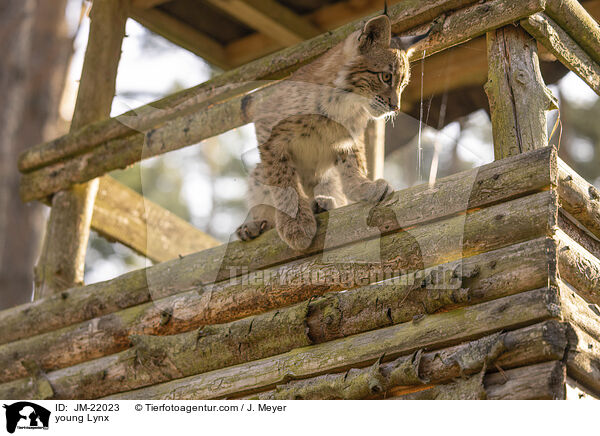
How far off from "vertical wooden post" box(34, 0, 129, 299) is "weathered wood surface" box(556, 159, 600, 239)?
13.0 ft

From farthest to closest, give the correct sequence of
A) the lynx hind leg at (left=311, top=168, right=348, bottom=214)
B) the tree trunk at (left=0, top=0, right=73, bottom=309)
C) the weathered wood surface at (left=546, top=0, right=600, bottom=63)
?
1. the tree trunk at (left=0, top=0, right=73, bottom=309)
2. the lynx hind leg at (left=311, top=168, right=348, bottom=214)
3. the weathered wood surface at (left=546, top=0, right=600, bottom=63)

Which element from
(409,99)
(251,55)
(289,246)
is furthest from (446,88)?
(289,246)

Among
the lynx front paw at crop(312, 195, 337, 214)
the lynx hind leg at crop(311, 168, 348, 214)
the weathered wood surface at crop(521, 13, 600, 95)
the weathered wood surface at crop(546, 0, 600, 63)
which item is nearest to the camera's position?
the weathered wood surface at crop(521, 13, 600, 95)

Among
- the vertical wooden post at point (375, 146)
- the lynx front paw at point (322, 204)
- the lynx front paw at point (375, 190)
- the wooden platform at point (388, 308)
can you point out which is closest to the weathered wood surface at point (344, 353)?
the wooden platform at point (388, 308)

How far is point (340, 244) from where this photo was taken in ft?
13.6

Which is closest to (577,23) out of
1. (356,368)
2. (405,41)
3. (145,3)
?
(405,41)

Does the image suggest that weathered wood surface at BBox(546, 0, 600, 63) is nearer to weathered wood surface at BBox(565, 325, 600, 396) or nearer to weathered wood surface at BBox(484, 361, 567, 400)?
weathered wood surface at BBox(565, 325, 600, 396)

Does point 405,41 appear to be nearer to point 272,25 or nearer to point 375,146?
point 375,146

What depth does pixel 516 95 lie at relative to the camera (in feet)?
12.8

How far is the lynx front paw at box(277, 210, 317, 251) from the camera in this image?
421 centimetres

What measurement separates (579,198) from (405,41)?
1622mm

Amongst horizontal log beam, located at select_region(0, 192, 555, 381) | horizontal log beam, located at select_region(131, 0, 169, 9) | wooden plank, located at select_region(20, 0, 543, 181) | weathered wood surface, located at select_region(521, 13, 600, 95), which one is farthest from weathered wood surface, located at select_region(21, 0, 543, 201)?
horizontal log beam, located at select_region(131, 0, 169, 9)
